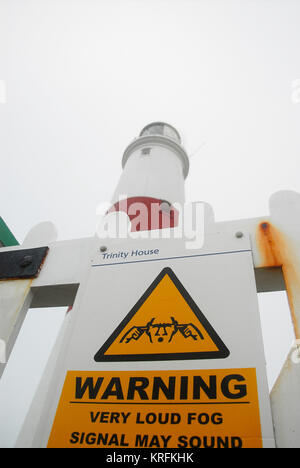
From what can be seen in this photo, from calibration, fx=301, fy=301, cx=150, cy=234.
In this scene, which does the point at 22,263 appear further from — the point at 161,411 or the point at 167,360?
the point at 161,411

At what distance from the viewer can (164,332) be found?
1.84 m

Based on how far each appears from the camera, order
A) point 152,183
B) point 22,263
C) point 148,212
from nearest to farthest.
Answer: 1. point 22,263
2. point 148,212
3. point 152,183

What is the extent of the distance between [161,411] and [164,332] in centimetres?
43

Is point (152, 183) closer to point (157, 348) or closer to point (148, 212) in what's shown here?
point (148, 212)

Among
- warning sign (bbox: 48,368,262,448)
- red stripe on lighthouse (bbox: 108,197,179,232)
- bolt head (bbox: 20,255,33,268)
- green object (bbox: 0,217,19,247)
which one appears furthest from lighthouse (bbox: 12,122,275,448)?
red stripe on lighthouse (bbox: 108,197,179,232)

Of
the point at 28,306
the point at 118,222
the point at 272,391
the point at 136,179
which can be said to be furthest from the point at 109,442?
the point at 136,179

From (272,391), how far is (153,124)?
958 centimetres

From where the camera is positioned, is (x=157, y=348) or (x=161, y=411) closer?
(x=161, y=411)

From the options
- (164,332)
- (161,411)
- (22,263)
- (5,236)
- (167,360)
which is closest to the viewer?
(161,411)

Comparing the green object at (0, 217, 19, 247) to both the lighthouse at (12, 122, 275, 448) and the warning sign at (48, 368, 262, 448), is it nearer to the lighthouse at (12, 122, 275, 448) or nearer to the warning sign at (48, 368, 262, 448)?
the lighthouse at (12, 122, 275, 448)

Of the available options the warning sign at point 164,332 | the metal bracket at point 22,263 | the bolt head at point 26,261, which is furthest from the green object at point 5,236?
the warning sign at point 164,332

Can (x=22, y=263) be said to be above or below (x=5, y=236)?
below

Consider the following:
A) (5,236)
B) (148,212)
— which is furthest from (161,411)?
(148,212)

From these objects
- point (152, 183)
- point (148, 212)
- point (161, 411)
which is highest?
point (152, 183)
